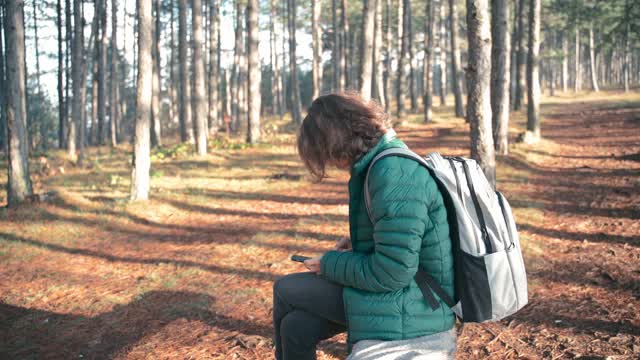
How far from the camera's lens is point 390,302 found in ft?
7.20

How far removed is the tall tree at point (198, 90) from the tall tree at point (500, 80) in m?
9.57

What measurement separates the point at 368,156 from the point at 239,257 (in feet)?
18.1

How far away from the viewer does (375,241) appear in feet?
7.02

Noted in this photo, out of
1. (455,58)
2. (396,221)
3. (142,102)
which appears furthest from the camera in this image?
(455,58)

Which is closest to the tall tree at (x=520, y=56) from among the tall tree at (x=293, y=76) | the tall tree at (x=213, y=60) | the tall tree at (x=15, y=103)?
the tall tree at (x=293, y=76)

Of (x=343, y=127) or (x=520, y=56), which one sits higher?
(x=520, y=56)

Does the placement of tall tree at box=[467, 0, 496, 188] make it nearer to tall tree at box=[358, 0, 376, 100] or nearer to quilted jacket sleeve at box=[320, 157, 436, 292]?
tall tree at box=[358, 0, 376, 100]

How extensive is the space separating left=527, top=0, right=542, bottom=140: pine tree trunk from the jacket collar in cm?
1413

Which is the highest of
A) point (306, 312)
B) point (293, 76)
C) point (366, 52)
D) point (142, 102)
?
point (293, 76)

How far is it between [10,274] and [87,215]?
10.1 feet

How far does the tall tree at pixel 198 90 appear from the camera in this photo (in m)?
17.1

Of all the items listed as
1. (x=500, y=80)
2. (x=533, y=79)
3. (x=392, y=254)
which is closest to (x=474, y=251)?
(x=392, y=254)

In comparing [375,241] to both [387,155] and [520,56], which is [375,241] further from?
[520,56]

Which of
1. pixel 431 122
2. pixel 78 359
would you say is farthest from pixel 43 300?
pixel 431 122
